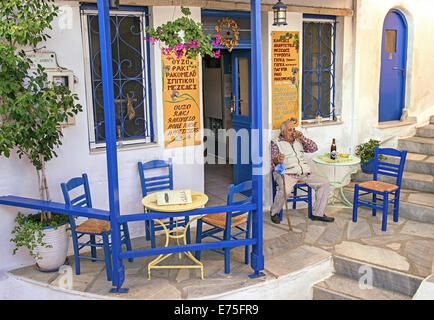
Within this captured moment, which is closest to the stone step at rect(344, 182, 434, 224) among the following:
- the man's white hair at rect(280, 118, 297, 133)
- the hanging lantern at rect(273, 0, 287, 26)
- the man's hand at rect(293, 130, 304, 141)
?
the man's hand at rect(293, 130, 304, 141)

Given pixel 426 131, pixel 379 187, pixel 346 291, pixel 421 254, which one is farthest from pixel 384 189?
pixel 426 131

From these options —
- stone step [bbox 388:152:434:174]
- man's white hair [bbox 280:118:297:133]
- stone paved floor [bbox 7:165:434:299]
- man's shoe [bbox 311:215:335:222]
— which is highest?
man's white hair [bbox 280:118:297:133]

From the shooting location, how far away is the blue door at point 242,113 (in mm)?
6766

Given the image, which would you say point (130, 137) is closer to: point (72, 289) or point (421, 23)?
point (72, 289)

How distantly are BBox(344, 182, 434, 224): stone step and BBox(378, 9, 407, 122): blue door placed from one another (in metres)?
1.87

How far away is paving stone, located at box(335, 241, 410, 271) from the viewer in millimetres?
4645

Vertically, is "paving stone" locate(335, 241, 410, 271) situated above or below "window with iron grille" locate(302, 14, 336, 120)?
below

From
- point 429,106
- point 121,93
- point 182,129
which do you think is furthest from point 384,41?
point 121,93

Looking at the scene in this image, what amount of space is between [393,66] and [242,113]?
9.30ft

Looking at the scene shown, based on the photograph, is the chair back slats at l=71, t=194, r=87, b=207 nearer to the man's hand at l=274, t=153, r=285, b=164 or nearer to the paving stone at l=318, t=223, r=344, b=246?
the man's hand at l=274, t=153, r=285, b=164

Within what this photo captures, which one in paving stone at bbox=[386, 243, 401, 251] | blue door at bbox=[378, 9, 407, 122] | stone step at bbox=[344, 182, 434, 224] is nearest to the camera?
paving stone at bbox=[386, 243, 401, 251]

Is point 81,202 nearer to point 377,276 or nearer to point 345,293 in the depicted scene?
point 345,293

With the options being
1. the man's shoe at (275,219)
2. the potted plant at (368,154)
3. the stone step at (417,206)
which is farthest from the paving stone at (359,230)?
the potted plant at (368,154)

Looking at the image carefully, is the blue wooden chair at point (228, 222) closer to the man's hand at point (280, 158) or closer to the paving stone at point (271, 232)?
the paving stone at point (271, 232)
